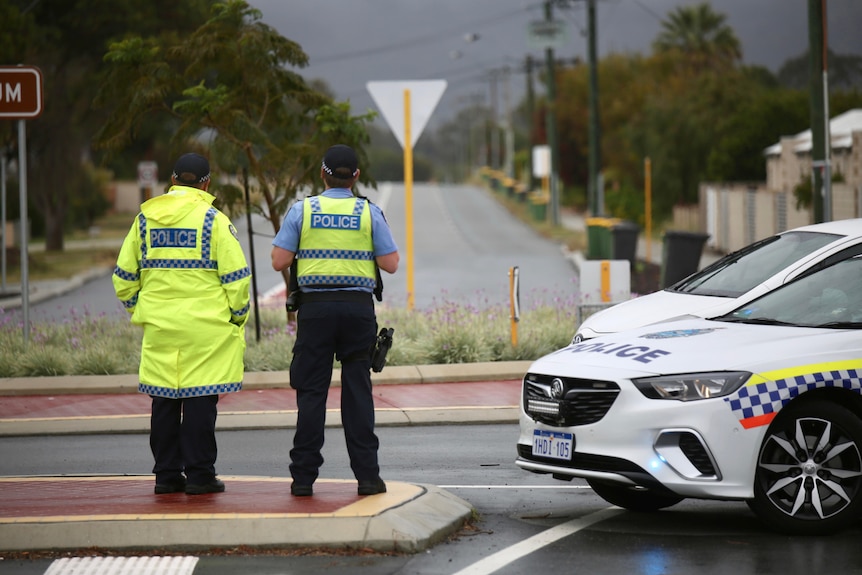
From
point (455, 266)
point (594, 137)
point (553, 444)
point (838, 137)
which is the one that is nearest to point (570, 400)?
point (553, 444)

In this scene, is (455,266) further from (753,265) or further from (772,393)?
(772,393)

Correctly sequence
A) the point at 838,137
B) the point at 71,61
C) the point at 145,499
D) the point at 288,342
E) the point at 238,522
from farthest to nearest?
the point at 71,61 < the point at 838,137 < the point at 288,342 < the point at 145,499 < the point at 238,522

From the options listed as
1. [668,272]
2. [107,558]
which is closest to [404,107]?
[668,272]

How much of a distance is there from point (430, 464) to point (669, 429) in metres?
2.99

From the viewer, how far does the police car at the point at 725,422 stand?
7.33 meters

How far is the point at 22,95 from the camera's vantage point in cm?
1658

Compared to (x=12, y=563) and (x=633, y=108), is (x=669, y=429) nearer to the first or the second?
(x=12, y=563)

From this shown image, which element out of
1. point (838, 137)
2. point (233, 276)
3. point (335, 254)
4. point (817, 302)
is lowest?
point (817, 302)

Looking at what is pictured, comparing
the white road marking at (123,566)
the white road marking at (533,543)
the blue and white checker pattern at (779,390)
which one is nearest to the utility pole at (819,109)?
the white road marking at (533,543)

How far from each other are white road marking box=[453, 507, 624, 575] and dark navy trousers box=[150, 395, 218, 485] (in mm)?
1786

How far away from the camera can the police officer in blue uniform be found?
25.2ft

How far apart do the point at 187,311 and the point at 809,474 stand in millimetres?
3393

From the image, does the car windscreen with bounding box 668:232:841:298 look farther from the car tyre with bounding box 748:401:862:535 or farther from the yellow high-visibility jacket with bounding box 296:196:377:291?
the yellow high-visibility jacket with bounding box 296:196:377:291

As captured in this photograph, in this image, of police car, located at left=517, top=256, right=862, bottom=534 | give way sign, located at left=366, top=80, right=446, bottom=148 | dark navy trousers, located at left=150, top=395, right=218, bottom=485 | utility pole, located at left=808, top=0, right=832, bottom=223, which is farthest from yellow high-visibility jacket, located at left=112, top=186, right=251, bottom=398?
utility pole, located at left=808, top=0, right=832, bottom=223
